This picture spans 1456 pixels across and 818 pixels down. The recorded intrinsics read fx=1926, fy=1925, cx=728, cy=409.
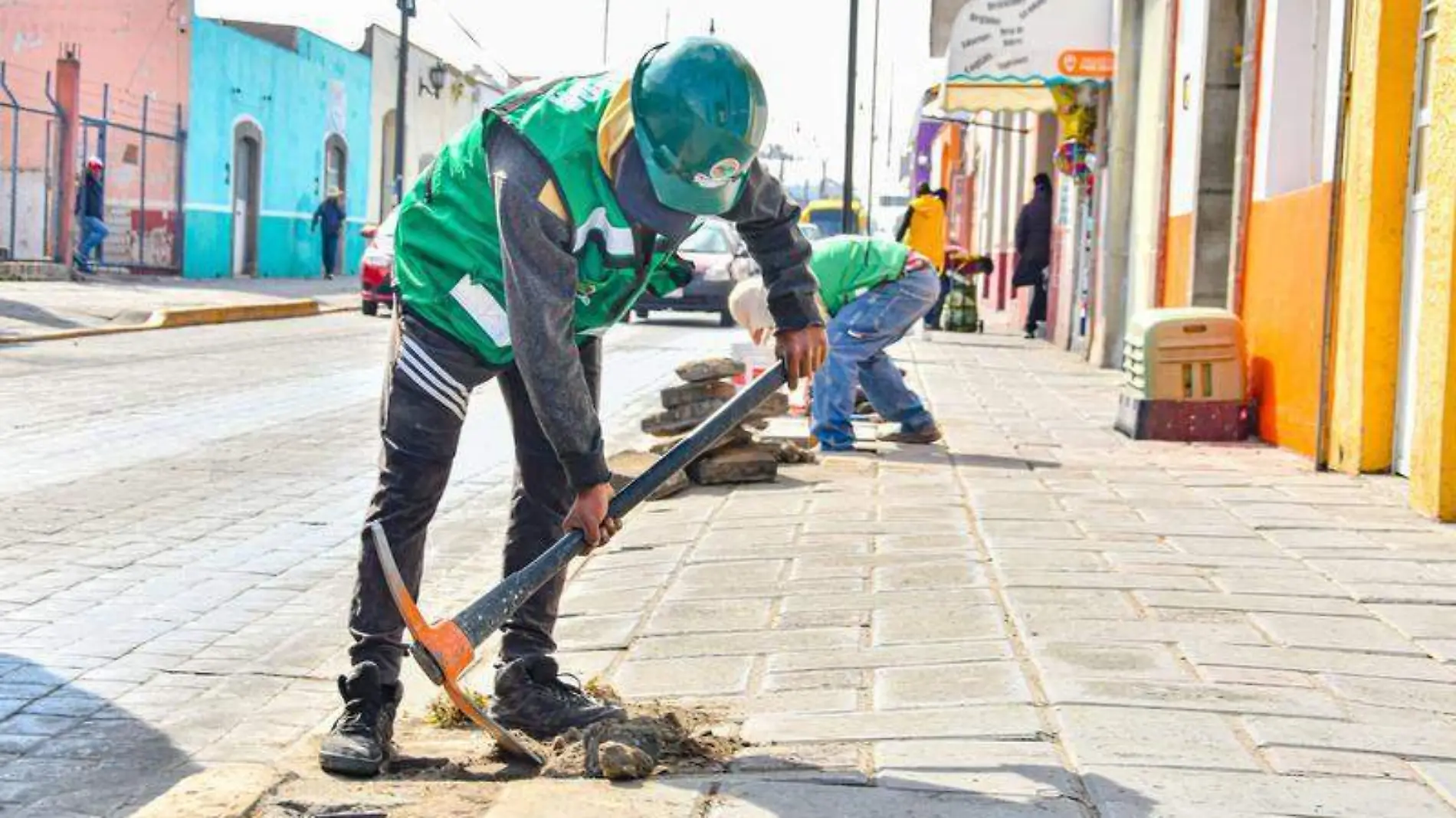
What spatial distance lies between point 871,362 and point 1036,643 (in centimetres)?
530

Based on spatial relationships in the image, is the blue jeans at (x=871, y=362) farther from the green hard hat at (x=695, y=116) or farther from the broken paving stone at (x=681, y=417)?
the green hard hat at (x=695, y=116)

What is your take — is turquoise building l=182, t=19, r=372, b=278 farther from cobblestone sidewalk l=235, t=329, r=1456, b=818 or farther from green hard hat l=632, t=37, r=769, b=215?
green hard hat l=632, t=37, r=769, b=215

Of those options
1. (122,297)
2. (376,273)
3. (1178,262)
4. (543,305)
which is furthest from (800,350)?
(376,273)

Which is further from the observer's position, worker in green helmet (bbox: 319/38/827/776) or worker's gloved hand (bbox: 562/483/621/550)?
worker's gloved hand (bbox: 562/483/621/550)

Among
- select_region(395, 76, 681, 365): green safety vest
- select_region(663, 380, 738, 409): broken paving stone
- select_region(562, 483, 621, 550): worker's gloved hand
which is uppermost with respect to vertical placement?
select_region(395, 76, 681, 365): green safety vest

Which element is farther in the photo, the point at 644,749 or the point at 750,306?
the point at 750,306

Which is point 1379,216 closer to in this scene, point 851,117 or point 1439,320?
point 1439,320

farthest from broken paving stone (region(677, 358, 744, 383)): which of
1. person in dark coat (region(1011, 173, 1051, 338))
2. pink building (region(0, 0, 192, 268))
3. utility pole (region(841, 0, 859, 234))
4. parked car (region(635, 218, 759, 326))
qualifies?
pink building (region(0, 0, 192, 268))

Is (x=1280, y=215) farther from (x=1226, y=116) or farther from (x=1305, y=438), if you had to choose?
(x=1226, y=116)

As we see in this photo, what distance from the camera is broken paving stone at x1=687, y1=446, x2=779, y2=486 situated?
8219 mm

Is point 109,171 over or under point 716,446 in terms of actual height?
over

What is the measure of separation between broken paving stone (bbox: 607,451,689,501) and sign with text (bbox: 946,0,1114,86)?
409 inches

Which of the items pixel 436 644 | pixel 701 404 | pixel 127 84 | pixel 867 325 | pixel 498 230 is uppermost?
pixel 127 84

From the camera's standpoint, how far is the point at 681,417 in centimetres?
913
